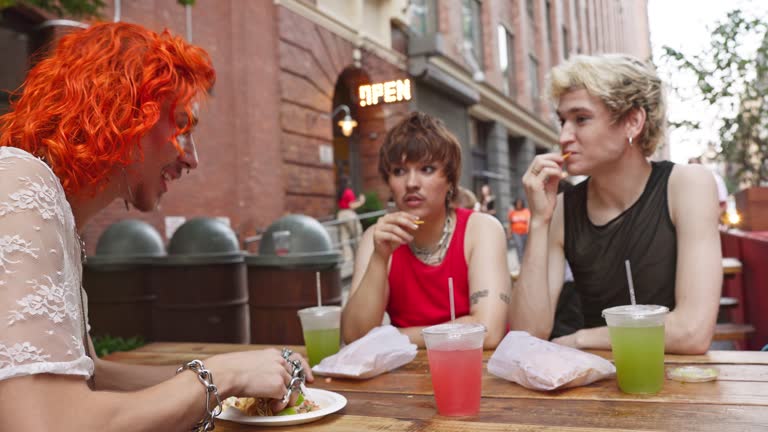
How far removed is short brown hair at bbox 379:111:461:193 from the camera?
92.0 inches

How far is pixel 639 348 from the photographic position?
1322 mm

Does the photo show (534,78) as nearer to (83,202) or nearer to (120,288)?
(120,288)

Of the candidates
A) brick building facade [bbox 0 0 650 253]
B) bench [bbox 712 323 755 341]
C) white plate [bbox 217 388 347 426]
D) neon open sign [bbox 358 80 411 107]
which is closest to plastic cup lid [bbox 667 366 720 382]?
white plate [bbox 217 388 347 426]

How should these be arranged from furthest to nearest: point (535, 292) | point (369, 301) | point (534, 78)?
point (534, 78) → point (369, 301) → point (535, 292)

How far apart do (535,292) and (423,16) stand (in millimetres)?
8815

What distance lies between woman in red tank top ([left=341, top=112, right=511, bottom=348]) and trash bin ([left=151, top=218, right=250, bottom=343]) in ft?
6.88

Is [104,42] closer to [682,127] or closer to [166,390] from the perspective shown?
[166,390]

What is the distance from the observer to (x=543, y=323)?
2.04m

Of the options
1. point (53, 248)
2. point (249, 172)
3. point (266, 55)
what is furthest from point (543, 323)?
point (266, 55)

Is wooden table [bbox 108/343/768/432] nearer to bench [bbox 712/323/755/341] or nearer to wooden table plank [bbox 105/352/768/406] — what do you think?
wooden table plank [bbox 105/352/768/406]

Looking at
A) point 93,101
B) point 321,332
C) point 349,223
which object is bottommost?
point 321,332

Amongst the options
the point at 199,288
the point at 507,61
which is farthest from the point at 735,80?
the point at 507,61

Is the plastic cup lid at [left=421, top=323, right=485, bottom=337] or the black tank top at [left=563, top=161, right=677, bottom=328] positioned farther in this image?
the black tank top at [left=563, top=161, right=677, bottom=328]

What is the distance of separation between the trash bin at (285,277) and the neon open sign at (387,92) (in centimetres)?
134
